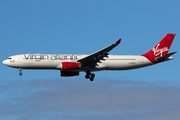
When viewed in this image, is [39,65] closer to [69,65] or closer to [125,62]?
[69,65]

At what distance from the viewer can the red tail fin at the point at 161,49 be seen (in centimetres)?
6254

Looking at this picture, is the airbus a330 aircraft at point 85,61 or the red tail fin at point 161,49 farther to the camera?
the red tail fin at point 161,49

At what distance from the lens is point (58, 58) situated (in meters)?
58.7

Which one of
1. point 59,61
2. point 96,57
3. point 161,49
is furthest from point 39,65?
point 161,49

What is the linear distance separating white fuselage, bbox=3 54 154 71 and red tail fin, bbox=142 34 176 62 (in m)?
1.49

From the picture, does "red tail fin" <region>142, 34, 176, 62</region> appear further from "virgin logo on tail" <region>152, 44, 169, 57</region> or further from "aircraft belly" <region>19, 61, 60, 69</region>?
"aircraft belly" <region>19, 61, 60, 69</region>

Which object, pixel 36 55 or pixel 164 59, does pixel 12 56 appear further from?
pixel 164 59

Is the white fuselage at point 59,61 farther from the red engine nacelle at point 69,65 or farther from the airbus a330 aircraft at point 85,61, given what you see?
the red engine nacelle at point 69,65

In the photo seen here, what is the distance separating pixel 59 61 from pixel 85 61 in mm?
4010

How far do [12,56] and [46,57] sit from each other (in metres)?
5.74

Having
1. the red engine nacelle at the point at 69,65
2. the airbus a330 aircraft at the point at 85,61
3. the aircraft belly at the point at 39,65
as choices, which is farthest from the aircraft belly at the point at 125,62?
the aircraft belly at the point at 39,65

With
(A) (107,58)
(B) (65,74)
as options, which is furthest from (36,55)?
(A) (107,58)

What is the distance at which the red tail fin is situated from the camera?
6254 cm

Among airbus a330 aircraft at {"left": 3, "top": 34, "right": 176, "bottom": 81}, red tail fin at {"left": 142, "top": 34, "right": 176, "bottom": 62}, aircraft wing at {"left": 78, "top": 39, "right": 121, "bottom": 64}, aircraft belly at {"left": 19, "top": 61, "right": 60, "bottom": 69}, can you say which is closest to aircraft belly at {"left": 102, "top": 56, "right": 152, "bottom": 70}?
airbus a330 aircraft at {"left": 3, "top": 34, "right": 176, "bottom": 81}
